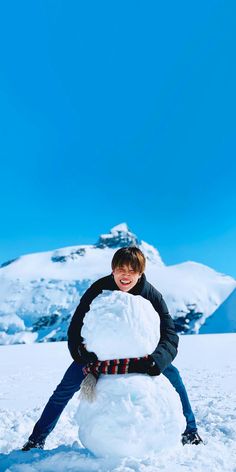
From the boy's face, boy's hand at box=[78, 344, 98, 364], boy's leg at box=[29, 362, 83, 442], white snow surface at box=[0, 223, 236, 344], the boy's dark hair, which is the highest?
white snow surface at box=[0, 223, 236, 344]

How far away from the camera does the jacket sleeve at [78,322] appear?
2.80 m

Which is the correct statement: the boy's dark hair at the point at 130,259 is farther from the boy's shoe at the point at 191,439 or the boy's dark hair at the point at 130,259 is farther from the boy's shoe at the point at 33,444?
the boy's shoe at the point at 33,444

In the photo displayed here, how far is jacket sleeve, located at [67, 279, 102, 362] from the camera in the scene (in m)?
2.80

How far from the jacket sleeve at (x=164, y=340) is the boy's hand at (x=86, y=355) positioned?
0.35 metres

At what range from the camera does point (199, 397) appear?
207 inches

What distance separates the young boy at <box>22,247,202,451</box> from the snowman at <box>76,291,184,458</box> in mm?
83

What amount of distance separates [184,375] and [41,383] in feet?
7.88

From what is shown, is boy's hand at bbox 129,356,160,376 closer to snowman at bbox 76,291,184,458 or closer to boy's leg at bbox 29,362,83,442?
snowman at bbox 76,291,184,458

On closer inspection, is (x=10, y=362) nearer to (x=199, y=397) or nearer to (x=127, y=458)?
(x=199, y=397)

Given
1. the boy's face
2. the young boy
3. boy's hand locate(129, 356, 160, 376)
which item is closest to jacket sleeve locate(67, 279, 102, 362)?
the young boy

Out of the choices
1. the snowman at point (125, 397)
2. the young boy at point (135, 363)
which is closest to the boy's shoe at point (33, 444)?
the young boy at point (135, 363)

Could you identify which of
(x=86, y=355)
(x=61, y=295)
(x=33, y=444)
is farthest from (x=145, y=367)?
(x=61, y=295)

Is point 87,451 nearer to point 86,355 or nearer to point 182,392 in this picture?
point 86,355

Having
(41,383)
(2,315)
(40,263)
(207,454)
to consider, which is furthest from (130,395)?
(40,263)
